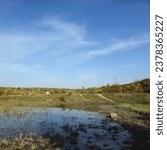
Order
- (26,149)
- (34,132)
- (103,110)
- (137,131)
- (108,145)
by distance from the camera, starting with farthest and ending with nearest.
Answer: (103,110) → (137,131) → (34,132) → (108,145) → (26,149)

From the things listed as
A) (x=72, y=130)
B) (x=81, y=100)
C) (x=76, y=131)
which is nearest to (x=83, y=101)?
(x=81, y=100)

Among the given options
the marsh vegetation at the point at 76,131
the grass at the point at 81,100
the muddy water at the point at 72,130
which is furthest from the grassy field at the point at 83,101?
the muddy water at the point at 72,130

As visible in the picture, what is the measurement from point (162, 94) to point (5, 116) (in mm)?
37037

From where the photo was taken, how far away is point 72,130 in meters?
38.5

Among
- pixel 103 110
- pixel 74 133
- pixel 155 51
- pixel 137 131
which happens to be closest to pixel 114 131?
pixel 137 131

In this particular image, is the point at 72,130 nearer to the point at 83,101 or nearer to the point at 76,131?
the point at 76,131

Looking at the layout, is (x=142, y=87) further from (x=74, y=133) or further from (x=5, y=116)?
(x=74, y=133)

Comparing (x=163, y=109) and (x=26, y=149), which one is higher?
(x=163, y=109)

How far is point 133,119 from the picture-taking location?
4844 centimetres

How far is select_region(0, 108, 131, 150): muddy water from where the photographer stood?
31.3 metres

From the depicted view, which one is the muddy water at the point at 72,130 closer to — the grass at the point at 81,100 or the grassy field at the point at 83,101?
the grassy field at the point at 83,101

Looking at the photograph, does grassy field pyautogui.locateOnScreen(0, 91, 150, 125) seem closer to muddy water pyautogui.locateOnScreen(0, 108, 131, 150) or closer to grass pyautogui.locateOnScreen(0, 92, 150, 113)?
grass pyautogui.locateOnScreen(0, 92, 150, 113)

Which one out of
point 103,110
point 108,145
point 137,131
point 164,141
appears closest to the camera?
point 164,141

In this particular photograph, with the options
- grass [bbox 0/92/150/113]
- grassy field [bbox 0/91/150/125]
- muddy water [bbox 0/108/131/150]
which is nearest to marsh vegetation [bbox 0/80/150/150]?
muddy water [bbox 0/108/131/150]
